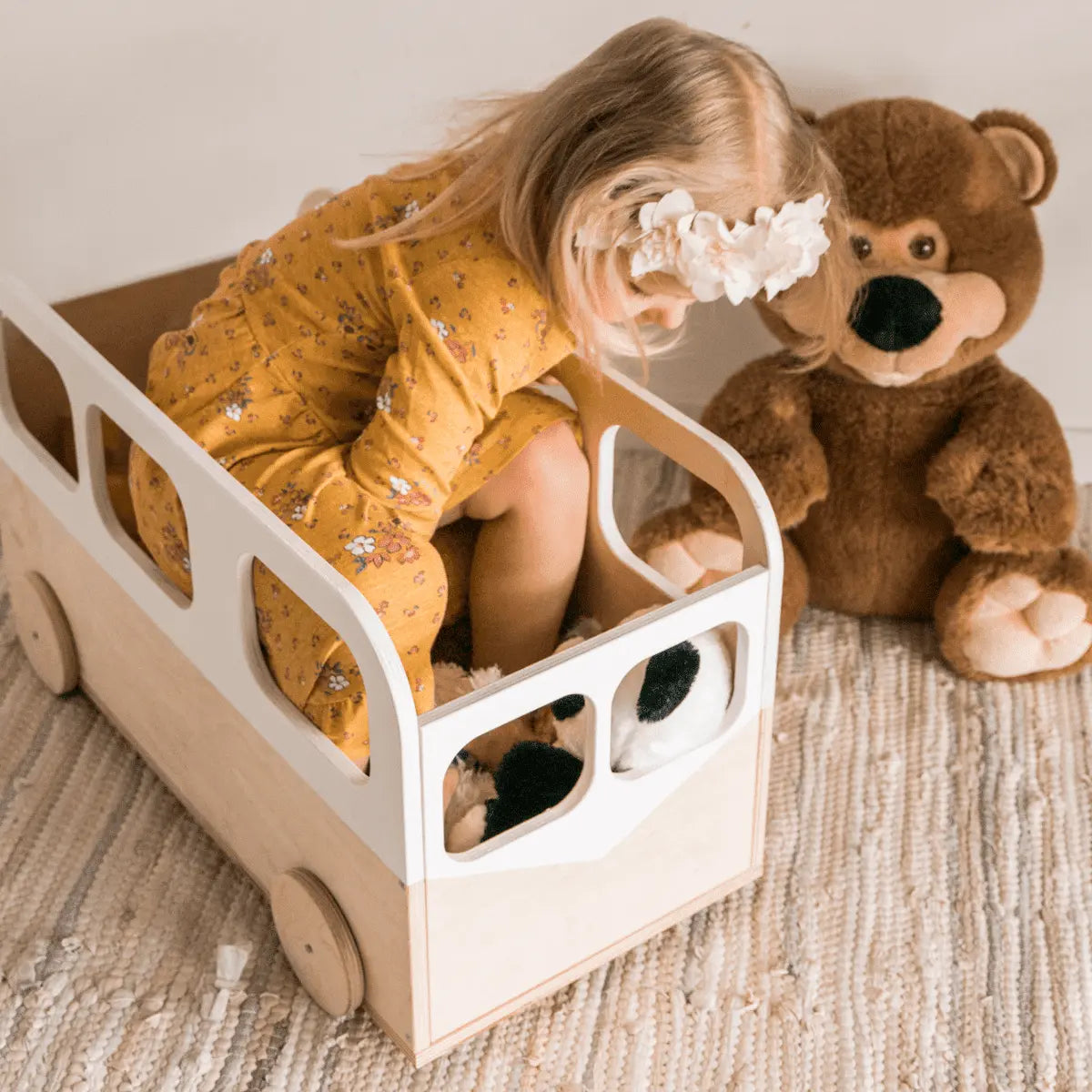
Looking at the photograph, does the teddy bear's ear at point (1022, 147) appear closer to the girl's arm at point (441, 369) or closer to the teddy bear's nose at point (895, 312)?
the teddy bear's nose at point (895, 312)

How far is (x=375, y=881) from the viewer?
96 cm

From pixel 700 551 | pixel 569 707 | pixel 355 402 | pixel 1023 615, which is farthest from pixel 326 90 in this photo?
pixel 1023 615

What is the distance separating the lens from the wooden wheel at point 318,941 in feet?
3.38

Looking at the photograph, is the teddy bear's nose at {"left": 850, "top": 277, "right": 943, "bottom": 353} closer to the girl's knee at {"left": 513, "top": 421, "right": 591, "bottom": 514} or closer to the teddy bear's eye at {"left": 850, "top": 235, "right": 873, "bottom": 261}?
the teddy bear's eye at {"left": 850, "top": 235, "right": 873, "bottom": 261}

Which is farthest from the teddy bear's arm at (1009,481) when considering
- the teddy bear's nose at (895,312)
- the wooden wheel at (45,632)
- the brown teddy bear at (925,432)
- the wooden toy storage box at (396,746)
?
the wooden wheel at (45,632)

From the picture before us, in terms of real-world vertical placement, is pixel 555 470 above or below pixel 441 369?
below

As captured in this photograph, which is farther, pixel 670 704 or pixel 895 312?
pixel 895 312

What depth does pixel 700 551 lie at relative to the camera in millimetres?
1445

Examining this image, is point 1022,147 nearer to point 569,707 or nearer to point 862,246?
point 862,246

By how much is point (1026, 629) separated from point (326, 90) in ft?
2.95

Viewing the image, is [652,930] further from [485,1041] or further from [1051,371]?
[1051,371]

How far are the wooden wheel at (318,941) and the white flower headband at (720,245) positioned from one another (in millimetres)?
497

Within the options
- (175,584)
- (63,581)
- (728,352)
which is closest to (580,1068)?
(175,584)

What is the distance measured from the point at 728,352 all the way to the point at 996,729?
0.53m
